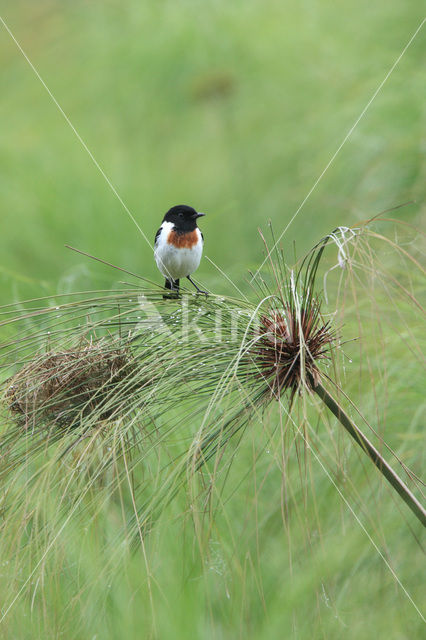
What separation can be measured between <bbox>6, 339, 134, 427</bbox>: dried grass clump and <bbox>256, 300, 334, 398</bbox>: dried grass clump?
17 centimetres

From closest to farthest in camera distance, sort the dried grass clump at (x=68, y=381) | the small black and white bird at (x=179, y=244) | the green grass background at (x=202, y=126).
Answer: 1. the dried grass clump at (x=68, y=381)
2. the small black and white bird at (x=179, y=244)
3. the green grass background at (x=202, y=126)

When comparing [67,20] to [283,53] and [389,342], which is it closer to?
[283,53]

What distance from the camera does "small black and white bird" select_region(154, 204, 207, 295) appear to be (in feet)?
5.59

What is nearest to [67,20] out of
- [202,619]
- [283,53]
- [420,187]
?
[283,53]

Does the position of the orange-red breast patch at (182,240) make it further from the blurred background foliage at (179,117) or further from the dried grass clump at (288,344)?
the blurred background foliage at (179,117)

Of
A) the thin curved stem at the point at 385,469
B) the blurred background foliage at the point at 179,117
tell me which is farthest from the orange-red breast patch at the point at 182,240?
the blurred background foliage at the point at 179,117

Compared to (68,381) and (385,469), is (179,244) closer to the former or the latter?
(68,381)

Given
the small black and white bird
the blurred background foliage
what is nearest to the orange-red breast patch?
the small black and white bird

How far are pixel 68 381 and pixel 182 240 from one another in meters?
0.88

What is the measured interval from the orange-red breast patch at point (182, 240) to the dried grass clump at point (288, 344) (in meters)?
0.85

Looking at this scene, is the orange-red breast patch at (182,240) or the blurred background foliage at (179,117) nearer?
the orange-red breast patch at (182,240)

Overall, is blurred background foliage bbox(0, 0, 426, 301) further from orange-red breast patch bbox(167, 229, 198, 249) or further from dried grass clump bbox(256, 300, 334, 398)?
dried grass clump bbox(256, 300, 334, 398)

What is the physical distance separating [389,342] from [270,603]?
812mm

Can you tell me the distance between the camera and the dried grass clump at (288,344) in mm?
836
